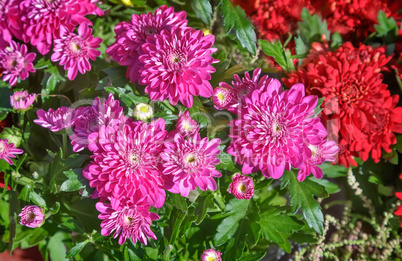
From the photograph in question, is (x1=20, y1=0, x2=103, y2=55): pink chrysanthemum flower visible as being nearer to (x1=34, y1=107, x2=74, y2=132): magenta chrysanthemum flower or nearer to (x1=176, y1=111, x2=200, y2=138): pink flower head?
(x1=34, y1=107, x2=74, y2=132): magenta chrysanthemum flower

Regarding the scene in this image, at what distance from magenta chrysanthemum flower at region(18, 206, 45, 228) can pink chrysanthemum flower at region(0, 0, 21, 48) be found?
0.30m

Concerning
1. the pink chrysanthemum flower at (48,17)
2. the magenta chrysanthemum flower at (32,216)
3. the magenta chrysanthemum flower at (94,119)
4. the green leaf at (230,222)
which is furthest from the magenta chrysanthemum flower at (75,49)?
the green leaf at (230,222)

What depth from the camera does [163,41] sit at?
20.8 inches

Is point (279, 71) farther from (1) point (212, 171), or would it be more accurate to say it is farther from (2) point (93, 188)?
(2) point (93, 188)

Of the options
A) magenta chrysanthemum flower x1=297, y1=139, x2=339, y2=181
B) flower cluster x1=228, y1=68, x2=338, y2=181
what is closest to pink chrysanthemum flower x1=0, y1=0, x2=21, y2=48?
flower cluster x1=228, y1=68, x2=338, y2=181

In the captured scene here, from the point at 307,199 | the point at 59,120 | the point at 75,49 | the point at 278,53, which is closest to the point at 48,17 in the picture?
the point at 75,49

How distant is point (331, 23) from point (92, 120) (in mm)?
558

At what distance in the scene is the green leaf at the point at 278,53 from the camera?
66 centimetres

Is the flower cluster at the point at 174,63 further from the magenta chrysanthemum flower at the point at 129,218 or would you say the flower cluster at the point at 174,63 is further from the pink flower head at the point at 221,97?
the magenta chrysanthemum flower at the point at 129,218

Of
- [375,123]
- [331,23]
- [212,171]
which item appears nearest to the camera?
[212,171]

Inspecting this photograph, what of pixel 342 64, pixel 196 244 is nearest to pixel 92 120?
pixel 196 244

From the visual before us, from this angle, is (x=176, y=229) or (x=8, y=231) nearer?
(x=176, y=229)

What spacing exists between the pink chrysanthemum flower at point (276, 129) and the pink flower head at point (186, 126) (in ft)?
0.20

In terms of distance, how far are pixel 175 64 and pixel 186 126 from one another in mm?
90
